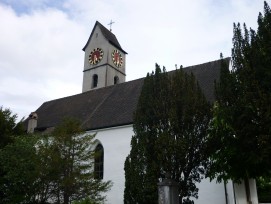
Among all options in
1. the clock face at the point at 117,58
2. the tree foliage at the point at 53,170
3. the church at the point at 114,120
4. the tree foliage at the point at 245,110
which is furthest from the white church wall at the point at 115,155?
the clock face at the point at 117,58

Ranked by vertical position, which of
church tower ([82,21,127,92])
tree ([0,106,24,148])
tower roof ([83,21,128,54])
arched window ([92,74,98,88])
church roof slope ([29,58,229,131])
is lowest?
tree ([0,106,24,148])

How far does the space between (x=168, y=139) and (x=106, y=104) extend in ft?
43.1

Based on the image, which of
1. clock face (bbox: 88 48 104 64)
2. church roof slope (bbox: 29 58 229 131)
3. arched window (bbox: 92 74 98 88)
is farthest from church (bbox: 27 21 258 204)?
clock face (bbox: 88 48 104 64)

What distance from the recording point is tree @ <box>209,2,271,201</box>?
922cm

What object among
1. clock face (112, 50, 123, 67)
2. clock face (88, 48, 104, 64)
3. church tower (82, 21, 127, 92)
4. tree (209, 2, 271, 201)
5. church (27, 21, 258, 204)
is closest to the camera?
tree (209, 2, 271, 201)

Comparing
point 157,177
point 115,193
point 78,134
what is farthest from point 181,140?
point 115,193

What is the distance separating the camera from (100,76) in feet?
111

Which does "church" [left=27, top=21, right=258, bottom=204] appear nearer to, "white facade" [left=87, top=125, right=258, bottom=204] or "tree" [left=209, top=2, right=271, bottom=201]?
"white facade" [left=87, top=125, right=258, bottom=204]

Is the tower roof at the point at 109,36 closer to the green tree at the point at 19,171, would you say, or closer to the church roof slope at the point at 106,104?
the church roof slope at the point at 106,104

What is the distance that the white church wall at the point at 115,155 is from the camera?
61.2 feet

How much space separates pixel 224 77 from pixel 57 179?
29.1 feet

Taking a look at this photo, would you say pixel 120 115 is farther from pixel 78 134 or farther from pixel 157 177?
pixel 157 177

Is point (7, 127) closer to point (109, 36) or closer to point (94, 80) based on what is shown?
point (94, 80)

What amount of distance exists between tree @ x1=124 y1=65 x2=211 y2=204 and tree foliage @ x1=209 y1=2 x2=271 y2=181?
70cm
